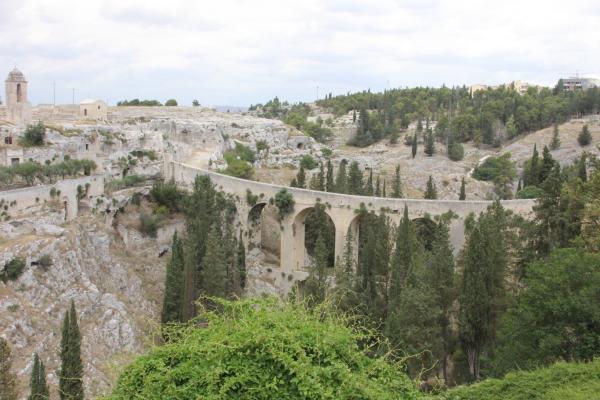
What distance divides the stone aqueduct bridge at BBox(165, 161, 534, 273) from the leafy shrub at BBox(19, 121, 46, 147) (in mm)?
8745

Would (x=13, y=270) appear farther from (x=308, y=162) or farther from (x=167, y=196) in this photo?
(x=308, y=162)

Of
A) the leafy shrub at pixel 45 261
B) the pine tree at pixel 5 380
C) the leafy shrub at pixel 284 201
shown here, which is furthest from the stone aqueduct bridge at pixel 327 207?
the pine tree at pixel 5 380

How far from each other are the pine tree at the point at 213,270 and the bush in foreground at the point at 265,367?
20.4m

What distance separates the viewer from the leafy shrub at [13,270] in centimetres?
2641

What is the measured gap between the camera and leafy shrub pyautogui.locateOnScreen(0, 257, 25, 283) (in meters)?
26.4

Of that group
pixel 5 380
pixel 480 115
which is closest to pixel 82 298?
pixel 5 380

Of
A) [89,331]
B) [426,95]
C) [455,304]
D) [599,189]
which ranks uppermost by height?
[426,95]

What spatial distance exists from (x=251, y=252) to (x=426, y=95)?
67.1 metres

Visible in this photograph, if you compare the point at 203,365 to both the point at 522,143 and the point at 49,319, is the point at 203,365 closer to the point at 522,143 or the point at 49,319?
the point at 49,319

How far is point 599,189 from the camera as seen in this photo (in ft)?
79.0

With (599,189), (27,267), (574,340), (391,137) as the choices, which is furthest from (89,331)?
(391,137)

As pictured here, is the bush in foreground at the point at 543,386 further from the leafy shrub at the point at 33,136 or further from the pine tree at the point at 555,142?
the pine tree at the point at 555,142

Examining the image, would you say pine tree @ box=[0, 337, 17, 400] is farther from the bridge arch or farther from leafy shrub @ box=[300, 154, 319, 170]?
leafy shrub @ box=[300, 154, 319, 170]

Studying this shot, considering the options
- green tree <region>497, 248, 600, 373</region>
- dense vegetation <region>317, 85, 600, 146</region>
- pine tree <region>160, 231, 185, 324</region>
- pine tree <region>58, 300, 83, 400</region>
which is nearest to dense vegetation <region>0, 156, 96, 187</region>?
pine tree <region>160, 231, 185, 324</region>
